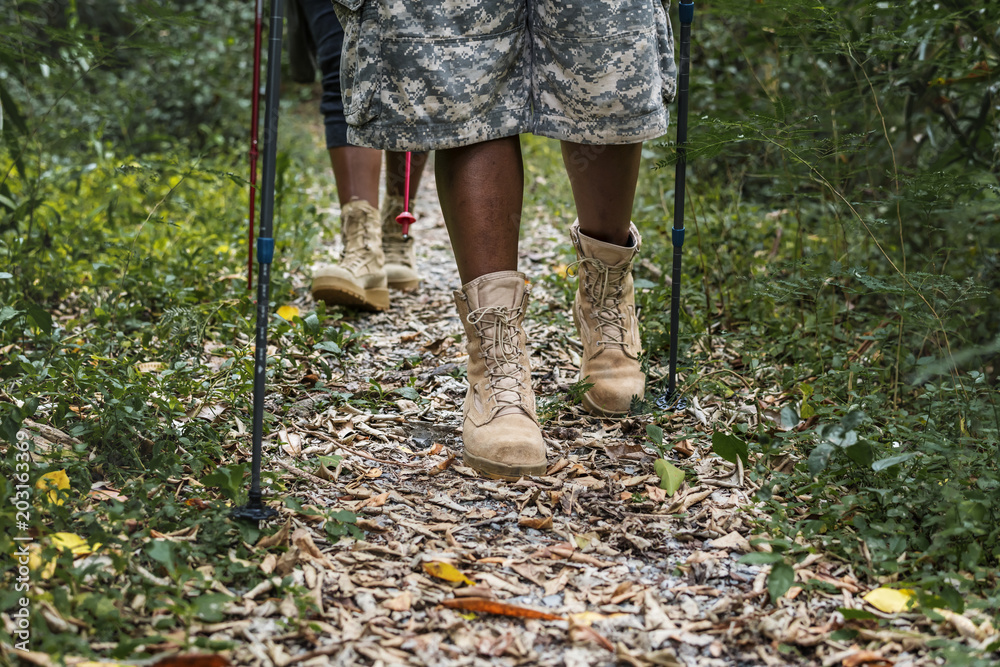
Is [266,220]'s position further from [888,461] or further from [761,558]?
[888,461]

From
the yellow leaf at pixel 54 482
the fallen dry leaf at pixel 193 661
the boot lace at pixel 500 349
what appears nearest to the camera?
the fallen dry leaf at pixel 193 661

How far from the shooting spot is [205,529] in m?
1.42

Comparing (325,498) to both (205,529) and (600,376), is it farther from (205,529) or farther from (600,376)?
(600,376)

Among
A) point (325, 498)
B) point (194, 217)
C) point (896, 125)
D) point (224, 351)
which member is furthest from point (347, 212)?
point (896, 125)

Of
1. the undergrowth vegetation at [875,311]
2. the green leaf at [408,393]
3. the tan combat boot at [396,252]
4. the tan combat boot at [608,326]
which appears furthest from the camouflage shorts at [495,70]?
the tan combat boot at [396,252]

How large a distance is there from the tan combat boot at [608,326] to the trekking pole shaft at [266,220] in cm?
94

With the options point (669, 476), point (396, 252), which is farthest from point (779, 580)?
point (396, 252)

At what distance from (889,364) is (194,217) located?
9.75 feet

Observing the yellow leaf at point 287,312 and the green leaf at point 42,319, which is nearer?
the green leaf at point 42,319

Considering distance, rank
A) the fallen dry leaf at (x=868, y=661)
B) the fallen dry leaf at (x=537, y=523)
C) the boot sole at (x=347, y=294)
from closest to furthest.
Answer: the fallen dry leaf at (x=868, y=661), the fallen dry leaf at (x=537, y=523), the boot sole at (x=347, y=294)

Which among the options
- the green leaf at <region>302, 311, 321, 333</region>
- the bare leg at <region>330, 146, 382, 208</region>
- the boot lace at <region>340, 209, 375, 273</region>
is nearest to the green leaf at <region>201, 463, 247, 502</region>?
the green leaf at <region>302, 311, 321, 333</region>

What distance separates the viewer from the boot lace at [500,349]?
181cm

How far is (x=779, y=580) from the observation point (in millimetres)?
1316

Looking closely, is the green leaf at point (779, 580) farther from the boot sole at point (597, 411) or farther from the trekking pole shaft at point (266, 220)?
the trekking pole shaft at point (266, 220)
